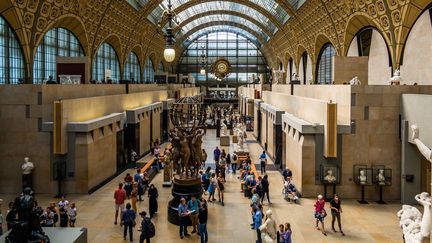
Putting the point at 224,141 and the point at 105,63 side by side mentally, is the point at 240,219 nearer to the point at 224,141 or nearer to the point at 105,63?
the point at 224,141

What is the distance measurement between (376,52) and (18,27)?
74.4ft

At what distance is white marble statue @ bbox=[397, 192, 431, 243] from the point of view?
779 cm

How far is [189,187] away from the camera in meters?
14.2

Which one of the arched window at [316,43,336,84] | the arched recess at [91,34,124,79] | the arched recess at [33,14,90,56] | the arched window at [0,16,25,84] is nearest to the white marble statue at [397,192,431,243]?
the arched window at [0,16,25,84]

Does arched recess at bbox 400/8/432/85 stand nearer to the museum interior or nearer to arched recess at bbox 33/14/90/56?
the museum interior

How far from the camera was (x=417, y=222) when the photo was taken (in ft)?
27.0

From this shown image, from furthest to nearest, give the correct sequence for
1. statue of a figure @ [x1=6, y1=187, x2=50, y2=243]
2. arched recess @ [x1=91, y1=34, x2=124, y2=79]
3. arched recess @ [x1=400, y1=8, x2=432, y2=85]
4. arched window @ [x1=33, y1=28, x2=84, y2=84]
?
arched recess @ [x1=91, y1=34, x2=124, y2=79] < arched window @ [x1=33, y1=28, x2=84, y2=84] < arched recess @ [x1=400, y1=8, x2=432, y2=85] < statue of a figure @ [x1=6, y1=187, x2=50, y2=243]

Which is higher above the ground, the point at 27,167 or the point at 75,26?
the point at 75,26

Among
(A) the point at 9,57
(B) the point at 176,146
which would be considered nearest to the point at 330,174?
(B) the point at 176,146

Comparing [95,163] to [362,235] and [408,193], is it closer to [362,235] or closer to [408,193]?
[362,235]

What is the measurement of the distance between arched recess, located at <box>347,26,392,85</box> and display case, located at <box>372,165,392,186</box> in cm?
1190

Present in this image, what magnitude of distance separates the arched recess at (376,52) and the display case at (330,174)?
1268 cm

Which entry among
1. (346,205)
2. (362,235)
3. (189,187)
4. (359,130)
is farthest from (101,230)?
(359,130)

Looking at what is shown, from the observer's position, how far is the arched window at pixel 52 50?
91.2 feet
